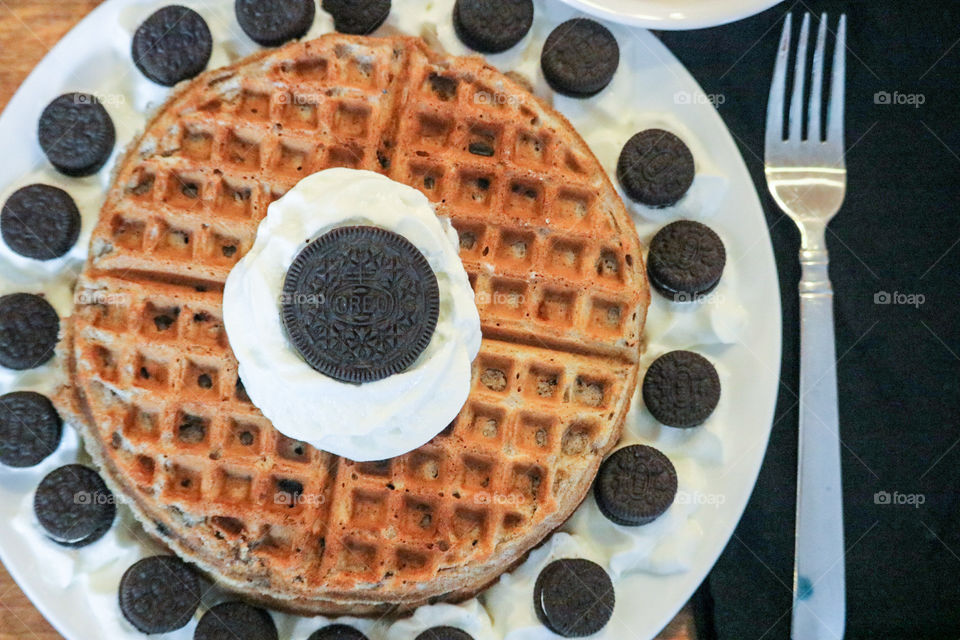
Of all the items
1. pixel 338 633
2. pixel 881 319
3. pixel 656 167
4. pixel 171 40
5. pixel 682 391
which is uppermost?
pixel 171 40

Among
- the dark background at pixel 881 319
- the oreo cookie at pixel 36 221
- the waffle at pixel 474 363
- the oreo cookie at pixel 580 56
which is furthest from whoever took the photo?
the dark background at pixel 881 319

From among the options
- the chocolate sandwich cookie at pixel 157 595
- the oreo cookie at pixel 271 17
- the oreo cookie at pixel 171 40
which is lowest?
the chocolate sandwich cookie at pixel 157 595

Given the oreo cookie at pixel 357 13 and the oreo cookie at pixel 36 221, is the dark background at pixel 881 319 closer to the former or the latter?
the oreo cookie at pixel 357 13

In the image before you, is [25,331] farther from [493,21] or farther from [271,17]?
[493,21]

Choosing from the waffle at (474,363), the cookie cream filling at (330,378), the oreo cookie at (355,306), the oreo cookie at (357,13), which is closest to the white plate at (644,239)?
the oreo cookie at (357,13)

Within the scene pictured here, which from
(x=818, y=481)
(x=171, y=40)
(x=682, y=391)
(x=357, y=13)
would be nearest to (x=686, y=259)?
(x=682, y=391)

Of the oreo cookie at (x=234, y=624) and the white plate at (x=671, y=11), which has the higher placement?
the white plate at (x=671, y=11)

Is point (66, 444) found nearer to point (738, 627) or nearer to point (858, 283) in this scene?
point (738, 627)
